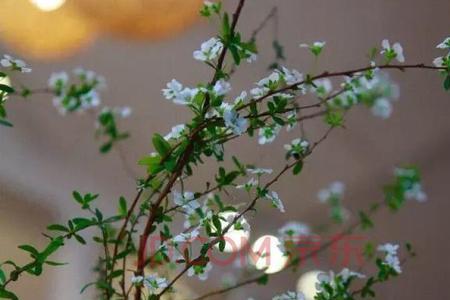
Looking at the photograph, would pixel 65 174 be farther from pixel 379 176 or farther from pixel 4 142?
pixel 379 176

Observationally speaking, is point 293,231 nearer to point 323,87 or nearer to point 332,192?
point 323,87

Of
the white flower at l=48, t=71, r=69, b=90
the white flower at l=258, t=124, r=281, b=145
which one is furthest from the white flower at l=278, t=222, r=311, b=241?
the white flower at l=48, t=71, r=69, b=90

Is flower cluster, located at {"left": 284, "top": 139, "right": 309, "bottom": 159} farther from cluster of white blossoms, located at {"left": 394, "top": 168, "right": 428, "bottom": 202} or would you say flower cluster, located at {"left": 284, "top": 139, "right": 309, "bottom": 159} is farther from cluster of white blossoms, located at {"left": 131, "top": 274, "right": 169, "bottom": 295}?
cluster of white blossoms, located at {"left": 394, "top": 168, "right": 428, "bottom": 202}

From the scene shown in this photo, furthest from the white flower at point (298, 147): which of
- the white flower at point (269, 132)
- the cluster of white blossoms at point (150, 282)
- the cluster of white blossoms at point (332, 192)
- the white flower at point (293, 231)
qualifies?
the cluster of white blossoms at point (332, 192)

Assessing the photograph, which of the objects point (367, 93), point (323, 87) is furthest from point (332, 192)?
point (323, 87)

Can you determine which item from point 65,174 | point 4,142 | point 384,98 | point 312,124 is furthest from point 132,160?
point 384,98

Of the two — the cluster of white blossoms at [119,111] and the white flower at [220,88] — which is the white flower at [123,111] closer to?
the cluster of white blossoms at [119,111]
